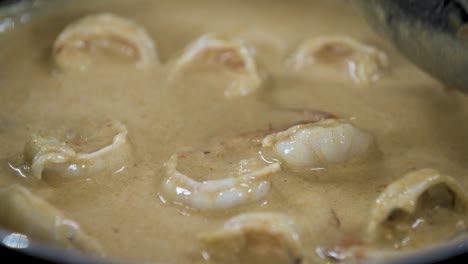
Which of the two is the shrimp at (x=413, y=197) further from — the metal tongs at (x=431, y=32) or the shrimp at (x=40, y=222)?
the shrimp at (x=40, y=222)

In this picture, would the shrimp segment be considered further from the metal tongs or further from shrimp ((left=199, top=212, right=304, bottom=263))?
the metal tongs

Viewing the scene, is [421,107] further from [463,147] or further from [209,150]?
[209,150]

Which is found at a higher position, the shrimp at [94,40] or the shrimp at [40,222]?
the shrimp at [94,40]

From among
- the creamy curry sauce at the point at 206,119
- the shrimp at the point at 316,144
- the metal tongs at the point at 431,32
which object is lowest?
the creamy curry sauce at the point at 206,119

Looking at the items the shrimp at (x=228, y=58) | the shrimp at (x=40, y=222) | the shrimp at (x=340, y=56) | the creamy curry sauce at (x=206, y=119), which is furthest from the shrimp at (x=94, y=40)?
the shrimp at (x=40, y=222)

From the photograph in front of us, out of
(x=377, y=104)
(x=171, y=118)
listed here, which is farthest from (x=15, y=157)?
(x=377, y=104)

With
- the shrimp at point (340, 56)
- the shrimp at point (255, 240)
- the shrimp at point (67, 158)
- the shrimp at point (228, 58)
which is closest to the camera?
Result: the shrimp at point (255, 240)
